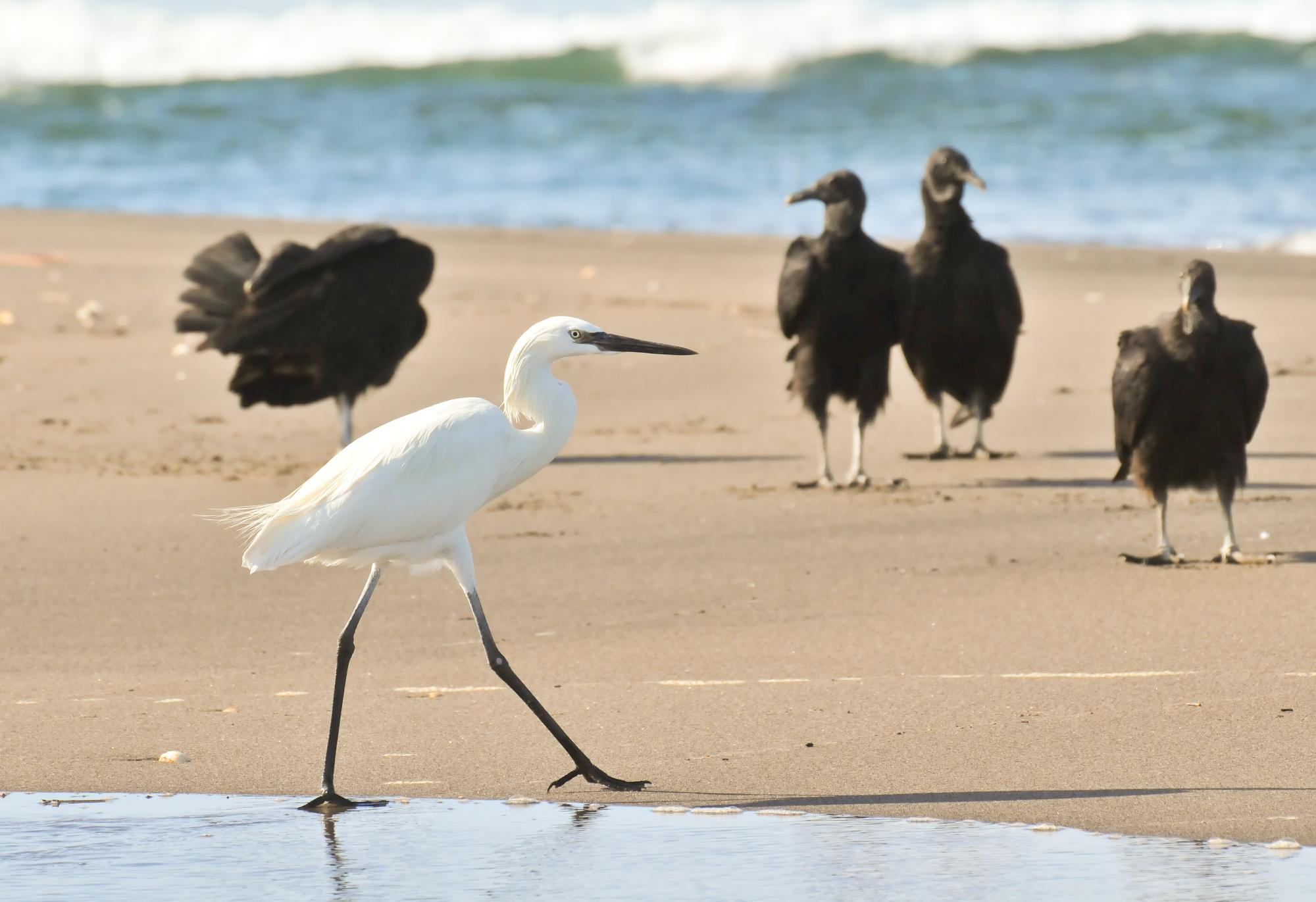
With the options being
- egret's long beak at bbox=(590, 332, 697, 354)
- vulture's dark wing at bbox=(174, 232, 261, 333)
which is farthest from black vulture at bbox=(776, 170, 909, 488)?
egret's long beak at bbox=(590, 332, 697, 354)

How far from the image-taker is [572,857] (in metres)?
4.39

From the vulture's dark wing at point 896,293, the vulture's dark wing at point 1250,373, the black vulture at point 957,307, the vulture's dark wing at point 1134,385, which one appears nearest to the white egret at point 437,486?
the vulture's dark wing at point 1134,385

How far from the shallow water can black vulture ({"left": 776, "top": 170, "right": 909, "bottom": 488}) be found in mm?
4615

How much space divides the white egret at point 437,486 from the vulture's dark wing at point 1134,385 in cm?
280

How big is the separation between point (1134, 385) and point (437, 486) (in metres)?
3.36

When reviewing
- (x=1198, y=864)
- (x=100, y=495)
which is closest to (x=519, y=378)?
(x=1198, y=864)

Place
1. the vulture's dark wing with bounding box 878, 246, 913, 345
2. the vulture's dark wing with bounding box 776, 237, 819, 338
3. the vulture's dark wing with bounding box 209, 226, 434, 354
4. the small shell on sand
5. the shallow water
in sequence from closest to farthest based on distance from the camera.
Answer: the shallow water
the vulture's dark wing with bounding box 776, 237, 819, 338
the vulture's dark wing with bounding box 878, 246, 913, 345
the vulture's dark wing with bounding box 209, 226, 434, 354
the small shell on sand

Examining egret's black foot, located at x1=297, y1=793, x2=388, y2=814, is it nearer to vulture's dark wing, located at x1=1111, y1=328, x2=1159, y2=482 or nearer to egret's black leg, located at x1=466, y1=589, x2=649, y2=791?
egret's black leg, located at x1=466, y1=589, x2=649, y2=791

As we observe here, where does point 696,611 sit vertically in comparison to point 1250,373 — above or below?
below

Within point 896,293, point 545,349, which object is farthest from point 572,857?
point 896,293

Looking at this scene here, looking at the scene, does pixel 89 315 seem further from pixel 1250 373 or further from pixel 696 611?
pixel 1250 373

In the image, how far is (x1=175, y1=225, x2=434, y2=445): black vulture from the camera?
31.2 ft

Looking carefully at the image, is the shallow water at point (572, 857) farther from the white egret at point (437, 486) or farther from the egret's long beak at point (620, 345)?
the egret's long beak at point (620, 345)

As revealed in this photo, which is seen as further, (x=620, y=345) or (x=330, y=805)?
Result: (x=620, y=345)
